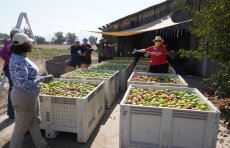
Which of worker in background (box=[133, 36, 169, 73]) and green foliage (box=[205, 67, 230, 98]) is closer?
green foliage (box=[205, 67, 230, 98])

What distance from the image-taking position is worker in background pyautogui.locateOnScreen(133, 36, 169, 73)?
6.61 metres

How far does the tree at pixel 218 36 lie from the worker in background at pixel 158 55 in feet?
10.4

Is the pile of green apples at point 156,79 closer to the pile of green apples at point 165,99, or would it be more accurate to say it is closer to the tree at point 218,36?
the pile of green apples at point 165,99

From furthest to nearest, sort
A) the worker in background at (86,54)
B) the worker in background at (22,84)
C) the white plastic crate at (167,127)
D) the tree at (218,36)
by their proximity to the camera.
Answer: the worker in background at (86,54) < the white plastic crate at (167,127) < the worker in background at (22,84) < the tree at (218,36)

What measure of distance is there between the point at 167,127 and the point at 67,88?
8.09ft

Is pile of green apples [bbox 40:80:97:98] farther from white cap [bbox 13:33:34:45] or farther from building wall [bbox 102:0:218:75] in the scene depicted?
building wall [bbox 102:0:218:75]

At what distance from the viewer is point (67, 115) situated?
427 cm

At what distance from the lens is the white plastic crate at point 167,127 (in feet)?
11.0

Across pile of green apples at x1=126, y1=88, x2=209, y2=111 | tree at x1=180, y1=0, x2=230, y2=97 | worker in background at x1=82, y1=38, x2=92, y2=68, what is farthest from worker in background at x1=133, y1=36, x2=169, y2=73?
worker in background at x1=82, y1=38, x2=92, y2=68

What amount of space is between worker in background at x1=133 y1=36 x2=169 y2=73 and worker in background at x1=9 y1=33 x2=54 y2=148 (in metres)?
3.85

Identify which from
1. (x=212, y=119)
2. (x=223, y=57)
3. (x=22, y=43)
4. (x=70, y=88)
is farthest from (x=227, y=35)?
(x=70, y=88)

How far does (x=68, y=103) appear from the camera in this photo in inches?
166

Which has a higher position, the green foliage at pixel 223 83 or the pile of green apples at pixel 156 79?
the green foliage at pixel 223 83

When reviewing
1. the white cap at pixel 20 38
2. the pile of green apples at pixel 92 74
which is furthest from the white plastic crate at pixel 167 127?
the pile of green apples at pixel 92 74
